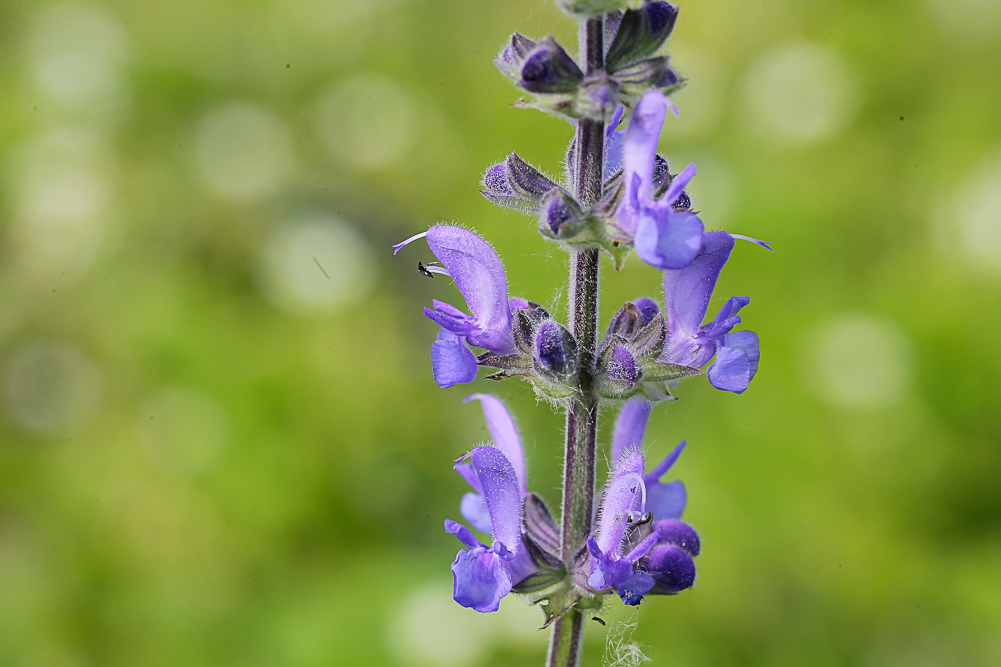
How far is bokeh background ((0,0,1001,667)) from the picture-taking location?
2.26m

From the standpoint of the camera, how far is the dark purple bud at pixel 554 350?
1.07 metres

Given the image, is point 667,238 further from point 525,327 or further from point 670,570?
point 670,570

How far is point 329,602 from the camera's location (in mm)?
2297

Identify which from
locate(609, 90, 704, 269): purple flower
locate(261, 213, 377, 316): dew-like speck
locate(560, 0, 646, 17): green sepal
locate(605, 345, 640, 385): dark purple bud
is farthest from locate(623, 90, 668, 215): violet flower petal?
locate(261, 213, 377, 316): dew-like speck

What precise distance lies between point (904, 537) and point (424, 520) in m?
1.53

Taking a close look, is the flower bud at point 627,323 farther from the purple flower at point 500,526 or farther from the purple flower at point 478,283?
the purple flower at point 500,526

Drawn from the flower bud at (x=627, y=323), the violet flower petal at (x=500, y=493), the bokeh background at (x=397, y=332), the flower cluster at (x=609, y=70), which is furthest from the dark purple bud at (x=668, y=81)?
the bokeh background at (x=397, y=332)

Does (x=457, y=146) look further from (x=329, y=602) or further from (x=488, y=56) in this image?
(x=329, y=602)

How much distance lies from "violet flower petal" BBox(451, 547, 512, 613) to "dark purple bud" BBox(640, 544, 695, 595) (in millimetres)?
237

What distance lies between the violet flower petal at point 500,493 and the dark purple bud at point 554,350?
163 millimetres

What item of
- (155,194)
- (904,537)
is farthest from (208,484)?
(904,537)

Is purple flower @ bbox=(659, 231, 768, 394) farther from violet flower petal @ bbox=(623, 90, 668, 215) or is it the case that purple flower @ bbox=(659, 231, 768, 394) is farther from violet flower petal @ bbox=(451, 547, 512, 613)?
violet flower petal @ bbox=(451, 547, 512, 613)

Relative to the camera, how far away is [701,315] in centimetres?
114

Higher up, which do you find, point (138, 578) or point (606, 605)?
point (606, 605)
